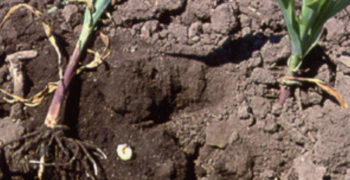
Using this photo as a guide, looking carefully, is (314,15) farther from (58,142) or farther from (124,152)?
(58,142)

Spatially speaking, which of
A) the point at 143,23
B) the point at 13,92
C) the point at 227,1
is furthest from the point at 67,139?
the point at 227,1

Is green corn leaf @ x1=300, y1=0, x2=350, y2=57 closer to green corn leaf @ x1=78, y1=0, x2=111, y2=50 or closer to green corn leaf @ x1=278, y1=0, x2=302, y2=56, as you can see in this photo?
green corn leaf @ x1=278, y1=0, x2=302, y2=56

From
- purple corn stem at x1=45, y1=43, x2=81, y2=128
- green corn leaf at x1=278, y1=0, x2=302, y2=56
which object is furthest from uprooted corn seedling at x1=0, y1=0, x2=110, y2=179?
green corn leaf at x1=278, y1=0, x2=302, y2=56

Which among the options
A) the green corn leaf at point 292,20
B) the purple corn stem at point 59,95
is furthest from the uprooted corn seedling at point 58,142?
the green corn leaf at point 292,20

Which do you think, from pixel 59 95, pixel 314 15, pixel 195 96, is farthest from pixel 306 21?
pixel 59 95

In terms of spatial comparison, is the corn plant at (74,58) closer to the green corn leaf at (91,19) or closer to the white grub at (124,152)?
the green corn leaf at (91,19)

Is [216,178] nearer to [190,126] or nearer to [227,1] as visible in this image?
[190,126]
